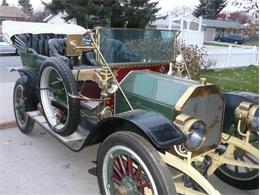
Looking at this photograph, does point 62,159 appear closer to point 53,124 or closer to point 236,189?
point 53,124

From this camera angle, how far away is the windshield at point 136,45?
347 centimetres

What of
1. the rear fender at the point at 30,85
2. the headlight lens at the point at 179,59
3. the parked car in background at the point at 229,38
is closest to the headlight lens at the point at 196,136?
the headlight lens at the point at 179,59

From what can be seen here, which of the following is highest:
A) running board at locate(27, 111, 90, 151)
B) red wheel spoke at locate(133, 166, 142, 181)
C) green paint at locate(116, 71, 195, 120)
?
green paint at locate(116, 71, 195, 120)

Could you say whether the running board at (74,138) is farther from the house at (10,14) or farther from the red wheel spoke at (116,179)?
the house at (10,14)

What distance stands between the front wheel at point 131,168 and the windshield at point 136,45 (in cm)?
100

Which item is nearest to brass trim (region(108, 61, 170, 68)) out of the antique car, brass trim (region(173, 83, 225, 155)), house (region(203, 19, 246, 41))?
the antique car

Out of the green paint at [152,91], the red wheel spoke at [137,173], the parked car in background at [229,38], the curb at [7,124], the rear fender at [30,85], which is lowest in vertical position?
the parked car in background at [229,38]

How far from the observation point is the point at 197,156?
3.05 meters

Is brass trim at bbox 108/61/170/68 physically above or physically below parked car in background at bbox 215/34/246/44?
above

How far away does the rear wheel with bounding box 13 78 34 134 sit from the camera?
477 centimetres

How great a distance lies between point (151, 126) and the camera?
265cm

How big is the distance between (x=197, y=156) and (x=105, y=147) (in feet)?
2.61

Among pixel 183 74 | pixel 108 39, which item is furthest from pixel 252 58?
pixel 108 39

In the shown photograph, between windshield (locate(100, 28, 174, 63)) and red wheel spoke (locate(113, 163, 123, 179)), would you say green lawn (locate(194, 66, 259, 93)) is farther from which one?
red wheel spoke (locate(113, 163, 123, 179))
